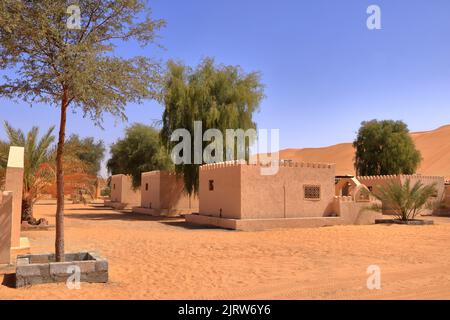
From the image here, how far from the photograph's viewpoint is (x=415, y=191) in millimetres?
20656

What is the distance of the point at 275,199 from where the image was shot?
64.0 ft

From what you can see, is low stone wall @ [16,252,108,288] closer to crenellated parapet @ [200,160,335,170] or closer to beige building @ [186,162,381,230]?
beige building @ [186,162,381,230]

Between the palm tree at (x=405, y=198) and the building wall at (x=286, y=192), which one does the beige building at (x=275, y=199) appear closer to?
the building wall at (x=286, y=192)

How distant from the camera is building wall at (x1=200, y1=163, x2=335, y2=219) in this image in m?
18.9

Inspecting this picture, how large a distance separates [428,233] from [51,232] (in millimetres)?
14175

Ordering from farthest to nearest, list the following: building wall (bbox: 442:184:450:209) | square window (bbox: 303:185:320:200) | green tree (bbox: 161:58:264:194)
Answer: building wall (bbox: 442:184:450:209) → green tree (bbox: 161:58:264:194) → square window (bbox: 303:185:320:200)

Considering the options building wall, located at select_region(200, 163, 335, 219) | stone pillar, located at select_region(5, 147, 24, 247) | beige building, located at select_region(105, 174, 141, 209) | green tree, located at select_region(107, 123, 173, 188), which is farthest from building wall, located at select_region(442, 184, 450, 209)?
stone pillar, located at select_region(5, 147, 24, 247)

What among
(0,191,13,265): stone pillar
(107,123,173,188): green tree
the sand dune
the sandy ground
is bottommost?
the sandy ground

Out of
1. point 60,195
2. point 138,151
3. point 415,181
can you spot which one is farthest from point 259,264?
point 138,151

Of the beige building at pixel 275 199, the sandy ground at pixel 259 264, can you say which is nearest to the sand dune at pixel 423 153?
the beige building at pixel 275 199

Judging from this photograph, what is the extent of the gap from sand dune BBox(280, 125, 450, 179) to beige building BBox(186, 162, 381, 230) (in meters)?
49.1
